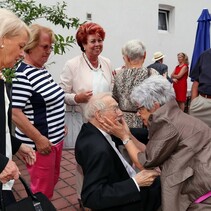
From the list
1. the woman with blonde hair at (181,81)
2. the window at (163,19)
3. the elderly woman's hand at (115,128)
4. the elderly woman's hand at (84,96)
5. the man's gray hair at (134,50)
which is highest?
the window at (163,19)

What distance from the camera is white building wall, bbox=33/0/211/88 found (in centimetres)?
617

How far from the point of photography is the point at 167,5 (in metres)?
7.98

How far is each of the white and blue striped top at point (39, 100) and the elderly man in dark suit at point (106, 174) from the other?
339 mm

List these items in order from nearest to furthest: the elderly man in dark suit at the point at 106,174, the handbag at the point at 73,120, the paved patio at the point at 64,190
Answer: the elderly man in dark suit at the point at 106,174 → the paved patio at the point at 64,190 → the handbag at the point at 73,120

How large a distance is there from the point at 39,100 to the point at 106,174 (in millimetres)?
760

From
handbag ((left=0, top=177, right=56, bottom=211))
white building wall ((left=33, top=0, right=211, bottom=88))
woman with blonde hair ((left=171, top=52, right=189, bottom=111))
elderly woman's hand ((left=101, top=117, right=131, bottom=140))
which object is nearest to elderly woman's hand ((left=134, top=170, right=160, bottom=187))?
elderly woman's hand ((left=101, top=117, right=131, bottom=140))

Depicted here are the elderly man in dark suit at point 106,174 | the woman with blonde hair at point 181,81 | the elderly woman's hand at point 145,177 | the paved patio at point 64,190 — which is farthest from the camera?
the woman with blonde hair at point 181,81

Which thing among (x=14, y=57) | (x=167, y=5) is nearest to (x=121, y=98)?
(x=14, y=57)

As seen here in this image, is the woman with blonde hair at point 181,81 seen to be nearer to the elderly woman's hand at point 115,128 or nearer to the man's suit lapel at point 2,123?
the elderly woman's hand at point 115,128

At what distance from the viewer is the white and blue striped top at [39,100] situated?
2.06m

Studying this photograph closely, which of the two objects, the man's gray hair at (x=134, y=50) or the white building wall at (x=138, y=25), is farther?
the white building wall at (x=138, y=25)

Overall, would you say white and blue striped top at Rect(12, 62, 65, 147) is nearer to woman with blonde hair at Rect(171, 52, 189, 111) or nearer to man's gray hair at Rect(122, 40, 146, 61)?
man's gray hair at Rect(122, 40, 146, 61)

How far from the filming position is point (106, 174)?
1790 mm

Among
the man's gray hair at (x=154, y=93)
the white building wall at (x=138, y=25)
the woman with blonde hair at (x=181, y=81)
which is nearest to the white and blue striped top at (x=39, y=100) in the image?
the man's gray hair at (x=154, y=93)
